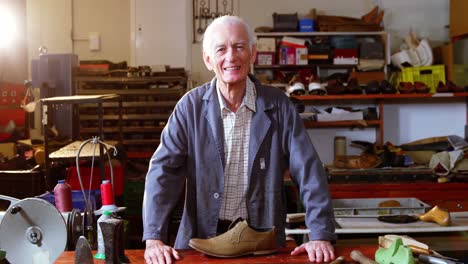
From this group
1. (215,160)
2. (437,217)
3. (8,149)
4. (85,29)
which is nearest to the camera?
(215,160)

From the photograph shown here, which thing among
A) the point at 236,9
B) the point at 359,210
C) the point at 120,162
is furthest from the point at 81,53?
the point at 359,210

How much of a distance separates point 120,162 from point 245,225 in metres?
2.80

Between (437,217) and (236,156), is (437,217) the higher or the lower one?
the lower one

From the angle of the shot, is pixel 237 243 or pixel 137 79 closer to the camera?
pixel 237 243

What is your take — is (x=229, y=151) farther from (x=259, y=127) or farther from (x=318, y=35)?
(x=318, y=35)

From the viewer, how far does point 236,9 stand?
6074 mm

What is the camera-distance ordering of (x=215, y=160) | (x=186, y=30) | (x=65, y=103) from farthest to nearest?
(x=186, y=30) → (x=65, y=103) → (x=215, y=160)

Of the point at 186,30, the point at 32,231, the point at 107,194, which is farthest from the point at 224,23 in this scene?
the point at 186,30

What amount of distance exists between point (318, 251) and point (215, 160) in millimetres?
523

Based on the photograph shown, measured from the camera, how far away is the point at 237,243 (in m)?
1.93

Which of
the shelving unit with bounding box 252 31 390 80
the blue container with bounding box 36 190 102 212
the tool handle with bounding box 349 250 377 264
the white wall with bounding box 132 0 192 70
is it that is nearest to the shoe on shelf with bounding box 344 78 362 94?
the shelving unit with bounding box 252 31 390 80

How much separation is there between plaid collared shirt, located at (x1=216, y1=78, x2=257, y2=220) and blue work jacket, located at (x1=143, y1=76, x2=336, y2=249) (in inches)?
1.0

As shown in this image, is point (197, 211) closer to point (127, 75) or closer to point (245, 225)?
point (245, 225)

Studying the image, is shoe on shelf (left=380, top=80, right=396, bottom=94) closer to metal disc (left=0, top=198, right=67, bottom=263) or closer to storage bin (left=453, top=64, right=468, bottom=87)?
storage bin (left=453, top=64, right=468, bottom=87)
